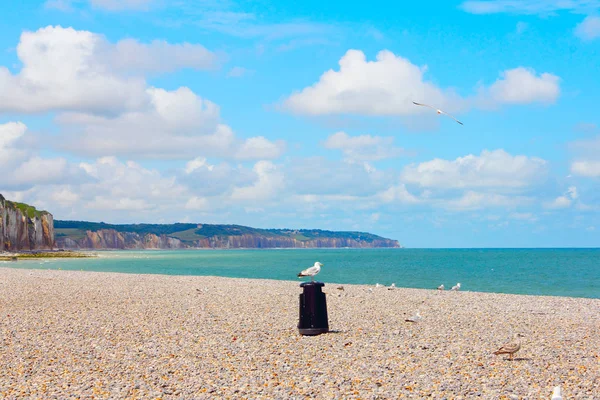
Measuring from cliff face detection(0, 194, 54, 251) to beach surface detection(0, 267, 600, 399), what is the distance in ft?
418

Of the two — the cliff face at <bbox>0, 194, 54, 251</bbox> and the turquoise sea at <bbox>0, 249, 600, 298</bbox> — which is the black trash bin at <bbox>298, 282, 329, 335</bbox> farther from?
the cliff face at <bbox>0, 194, 54, 251</bbox>

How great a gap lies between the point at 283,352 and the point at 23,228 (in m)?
155

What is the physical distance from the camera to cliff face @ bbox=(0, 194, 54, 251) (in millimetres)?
139625

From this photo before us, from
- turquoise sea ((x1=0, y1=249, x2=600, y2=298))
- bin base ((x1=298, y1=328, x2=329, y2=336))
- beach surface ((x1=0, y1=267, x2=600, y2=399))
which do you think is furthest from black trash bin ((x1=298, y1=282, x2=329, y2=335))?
turquoise sea ((x1=0, y1=249, x2=600, y2=298))

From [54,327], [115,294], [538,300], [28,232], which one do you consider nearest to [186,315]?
[54,327]

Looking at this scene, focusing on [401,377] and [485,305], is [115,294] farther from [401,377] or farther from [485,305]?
[401,377]

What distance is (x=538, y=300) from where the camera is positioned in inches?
1169

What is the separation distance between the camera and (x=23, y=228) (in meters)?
154

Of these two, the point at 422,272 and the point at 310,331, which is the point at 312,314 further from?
the point at 422,272

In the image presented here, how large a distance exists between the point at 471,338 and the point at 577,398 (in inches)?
220

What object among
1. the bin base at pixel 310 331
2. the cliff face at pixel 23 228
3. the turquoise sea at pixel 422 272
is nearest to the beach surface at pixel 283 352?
→ the bin base at pixel 310 331

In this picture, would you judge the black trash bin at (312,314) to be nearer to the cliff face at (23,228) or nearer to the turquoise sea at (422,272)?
the turquoise sea at (422,272)

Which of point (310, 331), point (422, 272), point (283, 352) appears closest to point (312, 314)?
point (310, 331)

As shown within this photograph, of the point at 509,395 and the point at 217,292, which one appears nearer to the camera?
the point at 509,395
